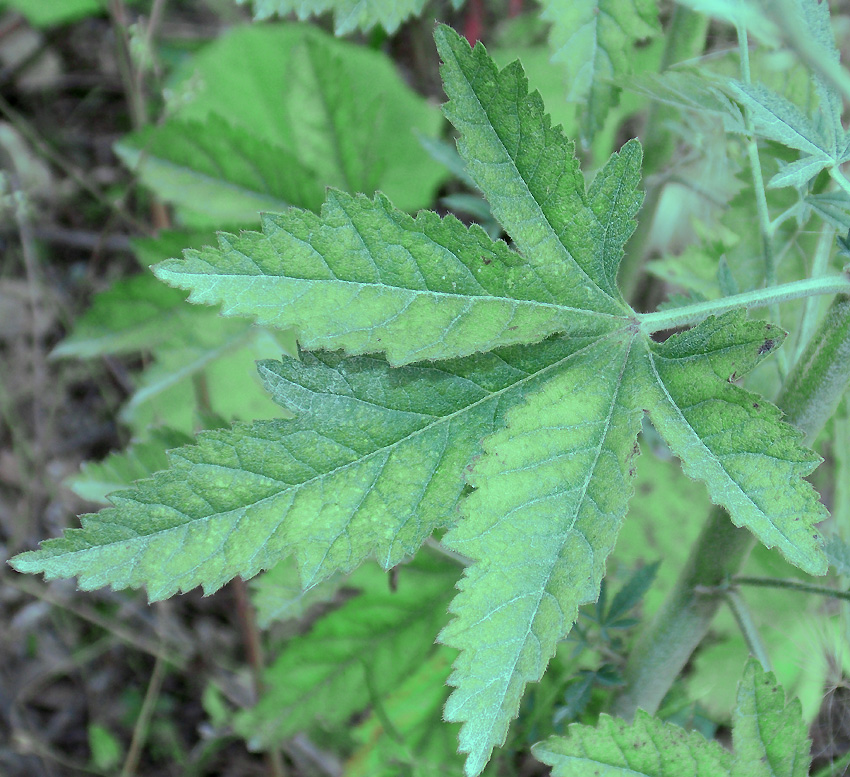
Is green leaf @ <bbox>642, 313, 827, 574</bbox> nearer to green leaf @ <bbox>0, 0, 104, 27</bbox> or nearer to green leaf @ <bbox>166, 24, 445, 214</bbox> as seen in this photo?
green leaf @ <bbox>166, 24, 445, 214</bbox>

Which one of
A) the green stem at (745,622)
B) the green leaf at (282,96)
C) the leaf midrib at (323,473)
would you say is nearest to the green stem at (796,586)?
the green stem at (745,622)

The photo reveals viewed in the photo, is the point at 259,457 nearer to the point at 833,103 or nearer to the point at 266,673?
the point at 833,103

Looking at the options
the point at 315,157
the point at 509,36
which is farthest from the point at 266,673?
the point at 509,36

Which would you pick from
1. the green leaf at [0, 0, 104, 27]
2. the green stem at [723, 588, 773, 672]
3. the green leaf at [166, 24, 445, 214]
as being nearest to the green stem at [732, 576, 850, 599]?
the green stem at [723, 588, 773, 672]

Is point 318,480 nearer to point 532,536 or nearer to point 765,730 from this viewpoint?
point 532,536

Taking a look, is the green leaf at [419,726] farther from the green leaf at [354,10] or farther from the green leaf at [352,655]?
the green leaf at [354,10]
